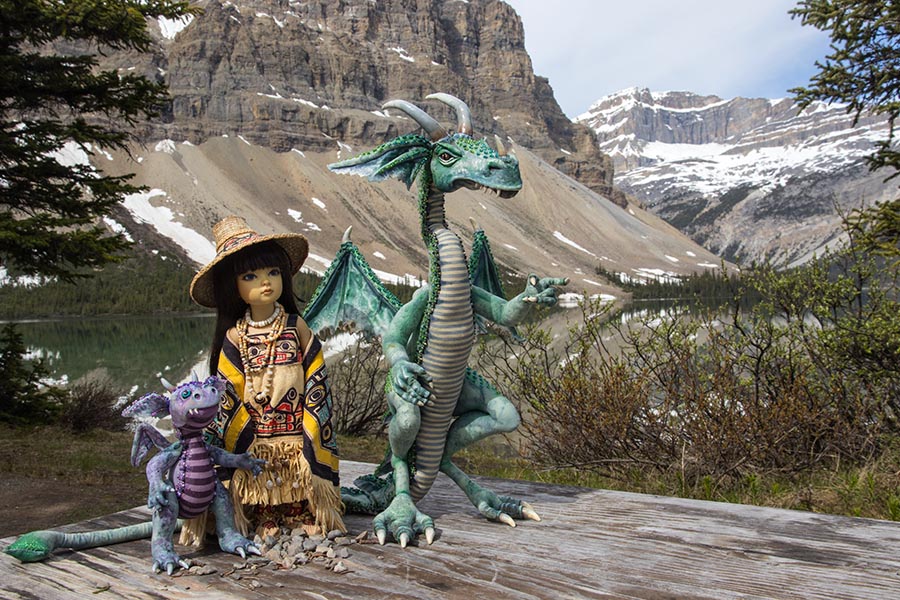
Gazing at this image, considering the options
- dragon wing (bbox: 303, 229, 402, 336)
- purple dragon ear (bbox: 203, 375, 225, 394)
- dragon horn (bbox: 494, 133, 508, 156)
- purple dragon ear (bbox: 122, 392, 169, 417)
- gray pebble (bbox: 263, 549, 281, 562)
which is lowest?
gray pebble (bbox: 263, 549, 281, 562)

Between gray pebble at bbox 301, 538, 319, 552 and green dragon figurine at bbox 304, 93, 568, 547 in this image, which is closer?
gray pebble at bbox 301, 538, 319, 552

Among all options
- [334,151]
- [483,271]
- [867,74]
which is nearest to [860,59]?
[867,74]

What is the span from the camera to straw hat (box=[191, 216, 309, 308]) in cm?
291

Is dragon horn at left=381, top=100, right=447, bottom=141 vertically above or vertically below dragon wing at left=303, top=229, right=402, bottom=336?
above

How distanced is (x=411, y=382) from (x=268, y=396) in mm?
614

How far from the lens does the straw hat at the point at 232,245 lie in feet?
9.54

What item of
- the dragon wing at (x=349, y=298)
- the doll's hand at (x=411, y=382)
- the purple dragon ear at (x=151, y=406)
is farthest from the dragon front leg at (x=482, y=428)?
the purple dragon ear at (x=151, y=406)

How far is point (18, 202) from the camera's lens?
745 cm

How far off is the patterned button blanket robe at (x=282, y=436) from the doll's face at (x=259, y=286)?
0.52ft

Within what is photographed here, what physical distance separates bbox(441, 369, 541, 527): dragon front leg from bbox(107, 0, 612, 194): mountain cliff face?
75973 mm

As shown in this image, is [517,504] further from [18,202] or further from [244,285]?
[18,202]

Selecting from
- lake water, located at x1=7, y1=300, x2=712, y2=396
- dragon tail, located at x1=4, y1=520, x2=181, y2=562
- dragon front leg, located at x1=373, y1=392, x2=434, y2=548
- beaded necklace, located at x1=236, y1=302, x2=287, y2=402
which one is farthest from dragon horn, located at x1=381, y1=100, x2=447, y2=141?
lake water, located at x1=7, y1=300, x2=712, y2=396

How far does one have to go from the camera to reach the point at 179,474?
261 centimetres

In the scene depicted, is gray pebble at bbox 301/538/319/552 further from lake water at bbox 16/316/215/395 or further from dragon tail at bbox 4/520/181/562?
A: lake water at bbox 16/316/215/395
